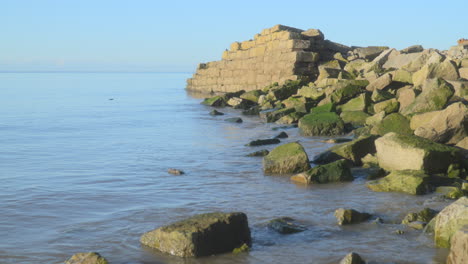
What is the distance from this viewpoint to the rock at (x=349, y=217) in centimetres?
624

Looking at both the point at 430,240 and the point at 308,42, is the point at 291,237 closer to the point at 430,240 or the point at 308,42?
the point at 430,240

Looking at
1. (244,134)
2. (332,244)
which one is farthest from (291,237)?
(244,134)

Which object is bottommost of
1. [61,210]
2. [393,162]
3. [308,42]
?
[61,210]

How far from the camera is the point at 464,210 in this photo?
5.22 metres

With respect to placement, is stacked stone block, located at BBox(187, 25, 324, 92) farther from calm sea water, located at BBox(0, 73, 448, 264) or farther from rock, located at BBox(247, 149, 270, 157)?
rock, located at BBox(247, 149, 270, 157)

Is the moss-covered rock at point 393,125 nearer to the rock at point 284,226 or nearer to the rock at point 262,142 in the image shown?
the rock at point 262,142

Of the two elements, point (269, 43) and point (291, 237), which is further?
point (269, 43)

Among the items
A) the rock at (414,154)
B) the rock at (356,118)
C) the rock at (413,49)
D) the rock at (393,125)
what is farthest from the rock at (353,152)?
the rock at (413,49)

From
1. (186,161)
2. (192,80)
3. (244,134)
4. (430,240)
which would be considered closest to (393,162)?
(430,240)

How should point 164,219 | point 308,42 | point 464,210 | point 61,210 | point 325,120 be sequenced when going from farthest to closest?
point 308,42
point 325,120
point 61,210
point 164,219
point 464,210

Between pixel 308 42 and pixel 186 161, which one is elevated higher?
pixel 308 42

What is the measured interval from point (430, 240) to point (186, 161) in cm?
644

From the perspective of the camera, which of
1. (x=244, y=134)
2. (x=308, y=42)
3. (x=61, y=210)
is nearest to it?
(x=61, y=210)

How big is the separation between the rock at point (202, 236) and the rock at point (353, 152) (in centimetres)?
423
